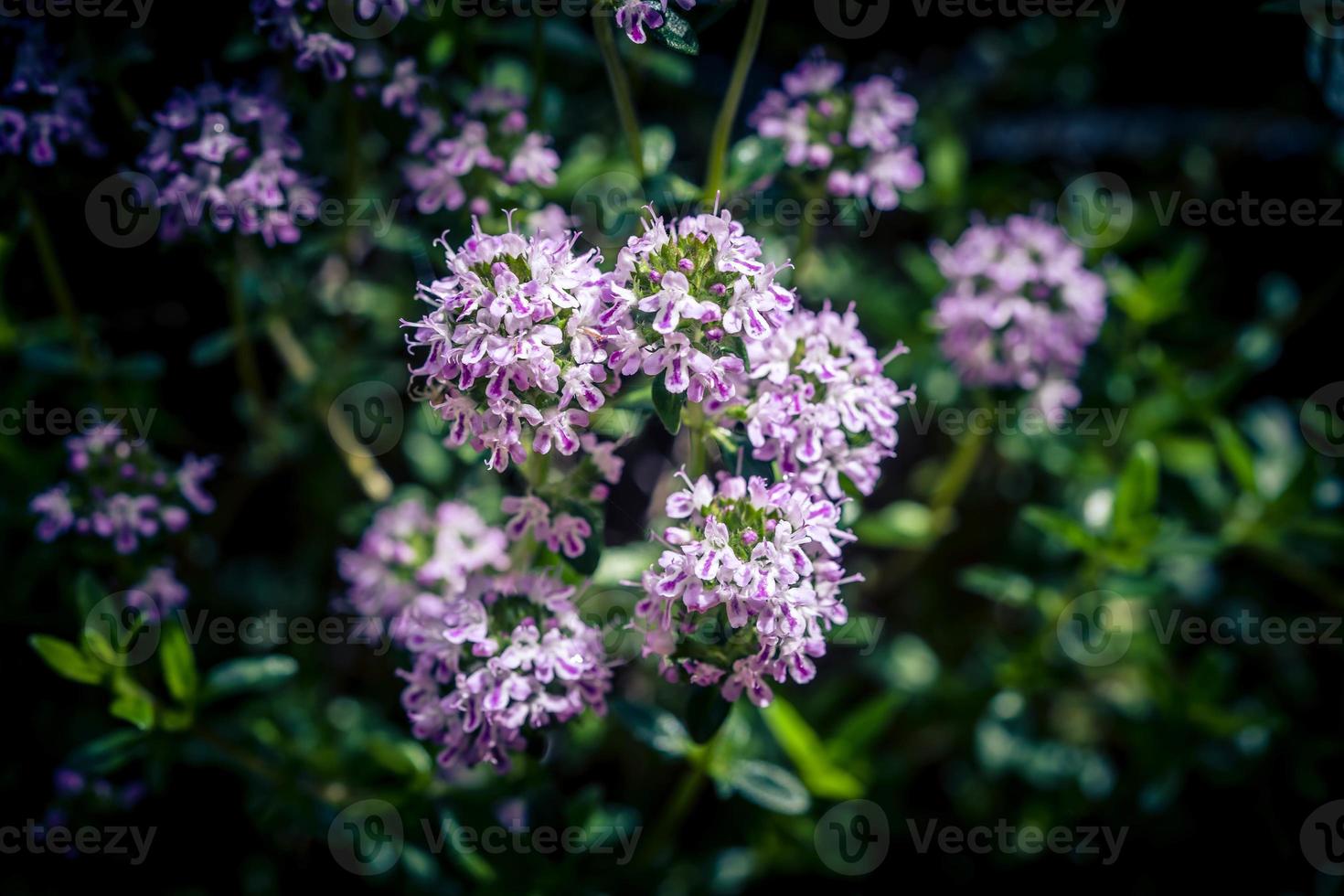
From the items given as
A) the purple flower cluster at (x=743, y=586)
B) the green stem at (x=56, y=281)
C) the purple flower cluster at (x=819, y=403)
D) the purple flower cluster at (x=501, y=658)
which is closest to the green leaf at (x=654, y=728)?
the purple flower cluster at (x=501, y=658)

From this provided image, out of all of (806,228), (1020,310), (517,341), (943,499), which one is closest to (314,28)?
(517,341)

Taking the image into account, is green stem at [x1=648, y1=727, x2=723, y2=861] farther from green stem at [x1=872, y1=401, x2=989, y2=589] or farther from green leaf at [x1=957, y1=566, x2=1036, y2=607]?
green stem at [x1=872, y1=401, x2=989, y2=589]

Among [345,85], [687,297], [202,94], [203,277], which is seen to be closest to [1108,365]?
[687,297]

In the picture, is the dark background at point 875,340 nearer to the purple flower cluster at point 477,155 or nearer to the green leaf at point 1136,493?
the purple flower cluster at point 477,155

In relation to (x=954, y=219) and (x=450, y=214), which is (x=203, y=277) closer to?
(x=450, y=214)

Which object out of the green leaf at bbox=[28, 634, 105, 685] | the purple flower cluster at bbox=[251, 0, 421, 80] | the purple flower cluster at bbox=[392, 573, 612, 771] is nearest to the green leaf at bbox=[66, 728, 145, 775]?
the green leaf at bbox=[28, 634, 105, 685]
